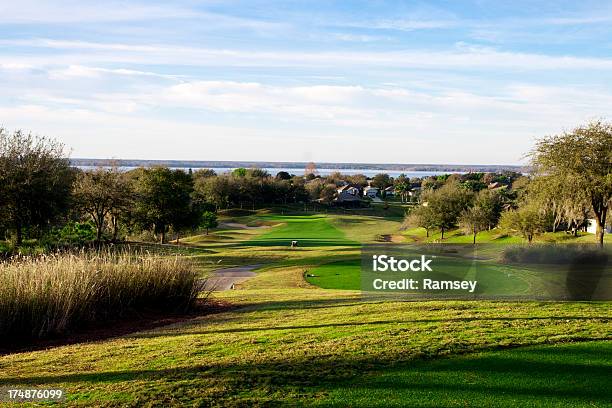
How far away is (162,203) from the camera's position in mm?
49625

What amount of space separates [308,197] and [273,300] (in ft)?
310

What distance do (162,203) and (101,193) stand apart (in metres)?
8.24

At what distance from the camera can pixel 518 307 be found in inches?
500

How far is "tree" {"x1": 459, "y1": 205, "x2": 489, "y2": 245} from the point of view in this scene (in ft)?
190

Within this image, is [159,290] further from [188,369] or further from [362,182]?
[362,182]

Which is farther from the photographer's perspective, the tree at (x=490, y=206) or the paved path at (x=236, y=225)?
the paved path at (x=236, y=225)

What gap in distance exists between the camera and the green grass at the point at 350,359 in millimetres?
6875

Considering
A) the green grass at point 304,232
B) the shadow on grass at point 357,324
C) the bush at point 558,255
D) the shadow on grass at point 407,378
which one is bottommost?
the green grass at point 304,232

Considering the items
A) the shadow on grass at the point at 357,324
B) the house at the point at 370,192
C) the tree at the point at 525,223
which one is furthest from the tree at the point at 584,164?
the house at the point at 370,192

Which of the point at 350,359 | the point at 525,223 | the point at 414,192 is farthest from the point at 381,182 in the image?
the point at 350,359

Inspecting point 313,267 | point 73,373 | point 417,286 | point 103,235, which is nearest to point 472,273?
point 417,286

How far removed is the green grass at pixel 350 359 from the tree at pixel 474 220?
45.9 metres

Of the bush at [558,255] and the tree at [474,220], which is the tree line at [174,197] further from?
the bush at [558,255]

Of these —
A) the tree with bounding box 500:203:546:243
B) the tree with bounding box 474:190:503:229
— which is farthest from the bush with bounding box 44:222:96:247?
the tree with bounding box 474:190:503:229
